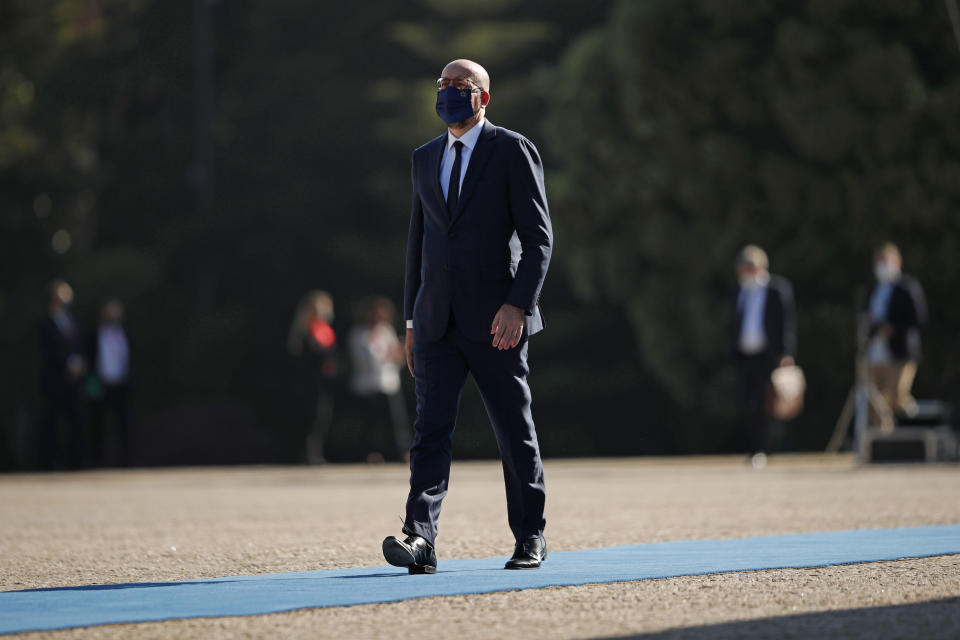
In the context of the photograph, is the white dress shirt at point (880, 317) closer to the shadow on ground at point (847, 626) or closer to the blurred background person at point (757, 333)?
the blurred background person at point (757, 333)

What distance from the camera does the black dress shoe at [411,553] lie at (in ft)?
25.0

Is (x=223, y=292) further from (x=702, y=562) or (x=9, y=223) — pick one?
(x=702, y=562)

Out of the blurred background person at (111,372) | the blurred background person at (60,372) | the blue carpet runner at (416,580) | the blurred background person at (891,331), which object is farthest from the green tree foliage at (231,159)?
the blue carpet runner at (416,580)

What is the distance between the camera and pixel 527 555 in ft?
26.3

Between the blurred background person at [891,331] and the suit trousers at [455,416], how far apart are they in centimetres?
1254

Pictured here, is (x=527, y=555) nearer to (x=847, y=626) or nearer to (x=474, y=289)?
(x=474, y=289)

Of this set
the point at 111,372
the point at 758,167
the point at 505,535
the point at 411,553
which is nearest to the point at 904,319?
the point at 111,372

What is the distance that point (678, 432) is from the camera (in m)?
34.2

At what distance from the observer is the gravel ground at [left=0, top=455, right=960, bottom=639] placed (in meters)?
6.35

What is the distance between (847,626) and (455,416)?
2206mm

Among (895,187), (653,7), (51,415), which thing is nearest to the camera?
(51,415)

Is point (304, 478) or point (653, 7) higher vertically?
point (653, 7)

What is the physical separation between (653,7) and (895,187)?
510cm

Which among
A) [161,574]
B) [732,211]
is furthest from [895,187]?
[161,574]
